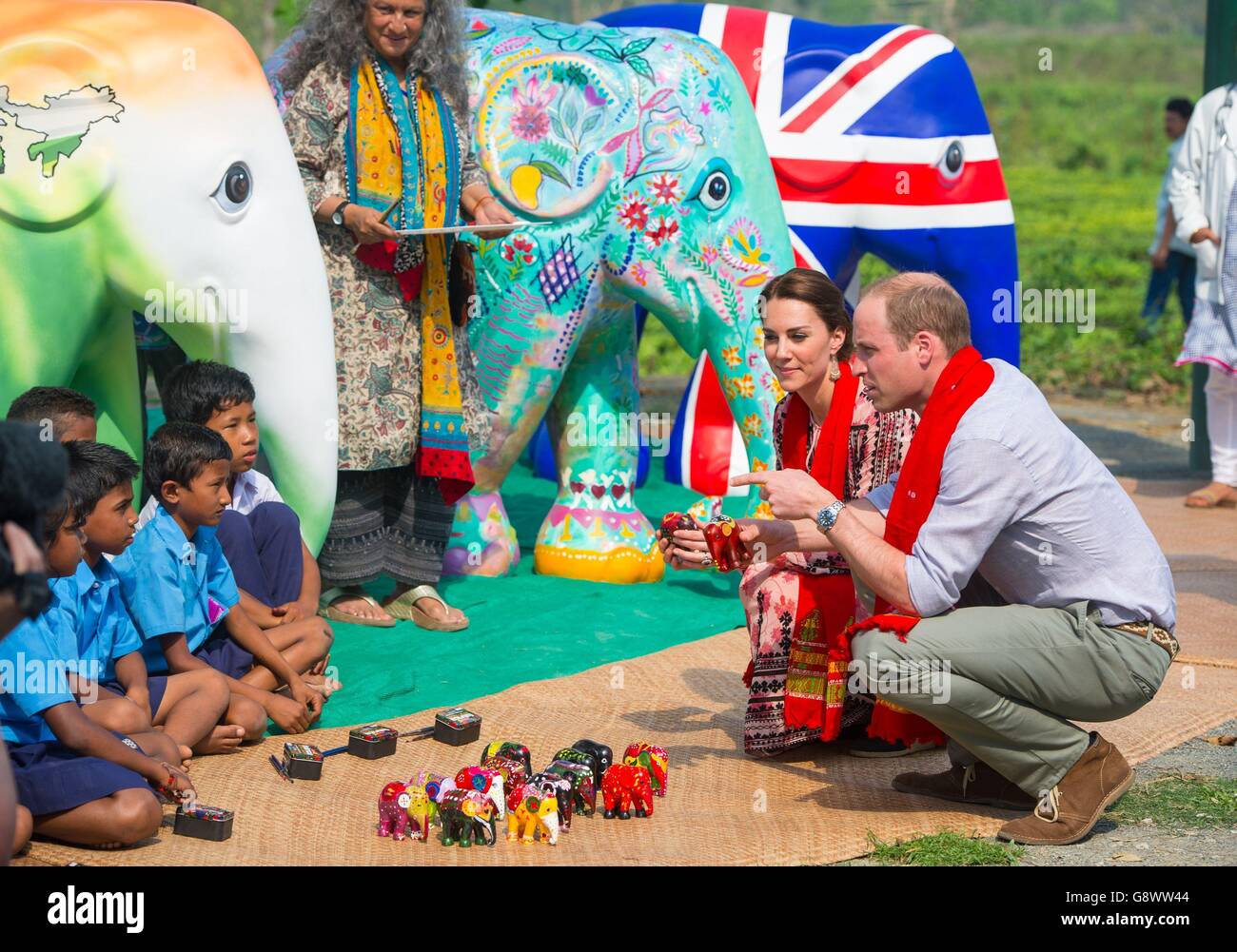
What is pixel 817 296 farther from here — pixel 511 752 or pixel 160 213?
pixel 160 213

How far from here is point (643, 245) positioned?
5398mm

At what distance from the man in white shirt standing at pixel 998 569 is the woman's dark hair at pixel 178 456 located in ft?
3.81

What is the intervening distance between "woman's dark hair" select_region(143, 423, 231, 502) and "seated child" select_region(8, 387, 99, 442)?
0.14 meters

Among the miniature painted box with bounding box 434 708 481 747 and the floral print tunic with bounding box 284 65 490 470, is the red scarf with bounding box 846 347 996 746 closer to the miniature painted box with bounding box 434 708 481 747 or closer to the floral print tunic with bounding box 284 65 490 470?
the miniature painted box with bounding box 434 708 481 747

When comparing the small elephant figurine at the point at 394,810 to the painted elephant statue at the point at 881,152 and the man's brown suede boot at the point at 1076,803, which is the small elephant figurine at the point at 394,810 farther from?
the painted elephant statue at the point at 881,152

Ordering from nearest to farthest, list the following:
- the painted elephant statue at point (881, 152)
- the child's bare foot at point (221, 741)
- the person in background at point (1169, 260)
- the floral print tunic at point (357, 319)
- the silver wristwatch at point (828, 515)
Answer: the silver wristwatch at point (828, 515), the child's bare foot at point (221, 741), the floral print tunic at point (357, 319), the painted elephant statue at point (881, 152), the person in background at point (1169, 260)

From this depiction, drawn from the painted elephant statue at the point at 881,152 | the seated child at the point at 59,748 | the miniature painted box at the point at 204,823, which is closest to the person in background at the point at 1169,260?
the painted elephant statue at the point at 881,152

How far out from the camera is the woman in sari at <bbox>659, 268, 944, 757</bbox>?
379 centimetres

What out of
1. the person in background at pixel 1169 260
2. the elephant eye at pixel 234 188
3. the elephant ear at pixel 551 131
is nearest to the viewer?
the elephant eye at pixel 234 188

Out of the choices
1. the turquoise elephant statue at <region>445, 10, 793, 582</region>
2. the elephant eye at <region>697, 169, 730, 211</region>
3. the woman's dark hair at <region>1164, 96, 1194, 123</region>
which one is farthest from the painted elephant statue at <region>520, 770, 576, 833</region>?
the woman's dark hair at <region>1164, 96, 1194, 123</region>

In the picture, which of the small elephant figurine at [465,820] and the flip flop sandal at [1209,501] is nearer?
the small elephant figurine at [465,820]

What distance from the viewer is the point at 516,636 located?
194 inches

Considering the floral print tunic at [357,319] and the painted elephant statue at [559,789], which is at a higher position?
the floral print tunic at [357,319]

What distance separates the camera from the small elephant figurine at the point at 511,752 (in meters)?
3.57
